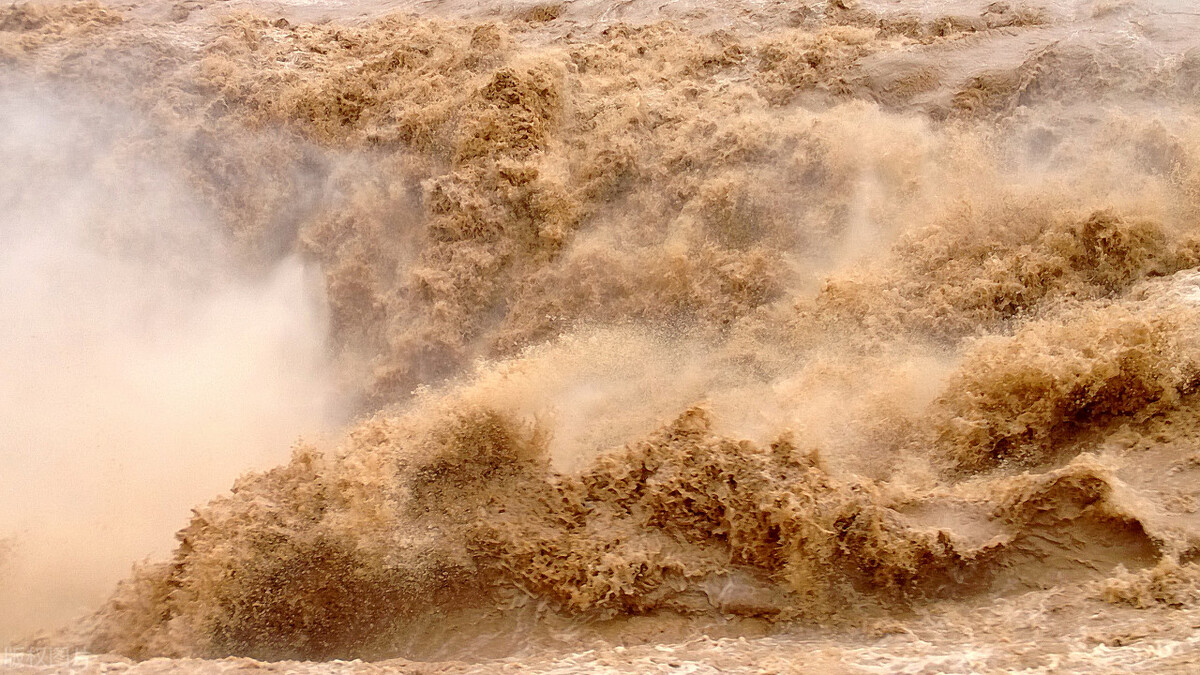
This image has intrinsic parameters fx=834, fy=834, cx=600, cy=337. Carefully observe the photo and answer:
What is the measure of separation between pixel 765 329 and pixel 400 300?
2.55 meters

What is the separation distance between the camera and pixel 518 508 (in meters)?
3.38

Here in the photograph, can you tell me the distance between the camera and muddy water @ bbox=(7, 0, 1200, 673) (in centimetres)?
289

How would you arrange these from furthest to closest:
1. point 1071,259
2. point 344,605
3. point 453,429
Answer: point 1071,259
point 453,429
point 344,605

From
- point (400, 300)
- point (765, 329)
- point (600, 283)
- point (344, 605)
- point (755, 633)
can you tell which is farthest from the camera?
point (400, 300)

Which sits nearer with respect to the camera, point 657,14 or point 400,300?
point 400,300

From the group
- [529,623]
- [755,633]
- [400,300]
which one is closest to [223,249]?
[400,300]

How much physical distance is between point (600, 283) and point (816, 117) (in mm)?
1854

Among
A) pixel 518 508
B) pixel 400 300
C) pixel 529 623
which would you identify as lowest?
pixel 529 623

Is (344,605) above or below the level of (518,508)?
below

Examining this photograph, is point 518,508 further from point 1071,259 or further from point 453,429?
point 1071,259

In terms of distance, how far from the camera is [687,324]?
16.9 feet

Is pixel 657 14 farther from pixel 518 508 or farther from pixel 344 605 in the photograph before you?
pixel 344 605

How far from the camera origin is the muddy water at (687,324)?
9.48 ft

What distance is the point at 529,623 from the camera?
3020 mm
